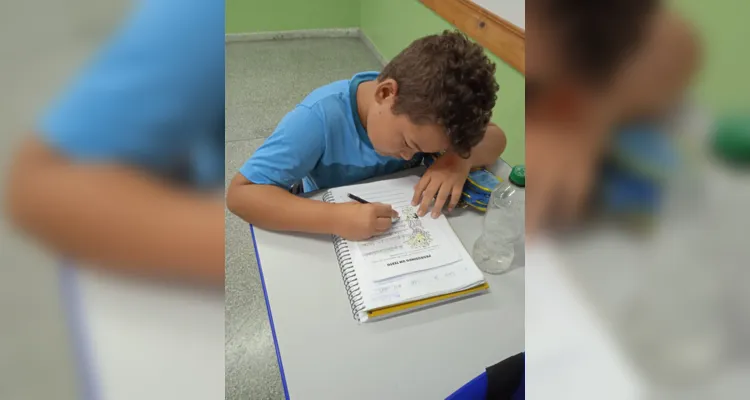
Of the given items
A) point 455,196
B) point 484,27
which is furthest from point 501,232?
point 484,27

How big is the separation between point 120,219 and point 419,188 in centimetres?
97

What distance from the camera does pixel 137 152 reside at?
0.12 meters

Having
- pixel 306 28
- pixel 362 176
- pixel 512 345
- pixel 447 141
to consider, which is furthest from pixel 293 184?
pixel 306 28

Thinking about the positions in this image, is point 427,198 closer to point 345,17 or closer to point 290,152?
point 290,152

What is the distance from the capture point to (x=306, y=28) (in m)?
3.83

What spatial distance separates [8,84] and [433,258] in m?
0.84

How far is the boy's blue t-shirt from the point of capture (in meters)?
1.08

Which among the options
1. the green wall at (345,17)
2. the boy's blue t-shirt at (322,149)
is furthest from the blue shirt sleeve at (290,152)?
the green wall at (345,17)

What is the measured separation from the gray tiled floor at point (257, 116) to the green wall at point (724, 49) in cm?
81

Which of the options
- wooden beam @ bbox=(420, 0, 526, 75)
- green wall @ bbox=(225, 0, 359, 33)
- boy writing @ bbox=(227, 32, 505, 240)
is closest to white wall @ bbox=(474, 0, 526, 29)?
A: wooden beam @ bbox=(420, 0, 526, 75)


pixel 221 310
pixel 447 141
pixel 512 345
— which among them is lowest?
pixel 512 345

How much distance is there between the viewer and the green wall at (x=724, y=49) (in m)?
0.12

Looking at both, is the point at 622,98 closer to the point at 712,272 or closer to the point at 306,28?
the point at 712,272

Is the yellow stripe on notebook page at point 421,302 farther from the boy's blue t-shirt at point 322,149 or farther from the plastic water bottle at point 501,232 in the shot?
the boy's blue t-shirt at point 322,149
